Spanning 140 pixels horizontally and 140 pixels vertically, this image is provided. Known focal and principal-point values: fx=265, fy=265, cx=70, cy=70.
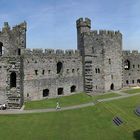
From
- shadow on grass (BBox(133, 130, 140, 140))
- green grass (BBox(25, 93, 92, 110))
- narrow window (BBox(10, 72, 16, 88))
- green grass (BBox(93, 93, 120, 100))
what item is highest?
narrow window (BBox(10, 72, 16, 88))

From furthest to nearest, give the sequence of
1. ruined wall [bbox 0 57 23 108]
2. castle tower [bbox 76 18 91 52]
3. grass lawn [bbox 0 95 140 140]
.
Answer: castle tower [bbox 76 18 91 52] < ruined wall [bbox 0 57 23 108] < grass lawn [bbox 0 95 140 140]

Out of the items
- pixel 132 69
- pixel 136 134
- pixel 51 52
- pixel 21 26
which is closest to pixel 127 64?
pixel 132 69

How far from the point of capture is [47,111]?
128 ft

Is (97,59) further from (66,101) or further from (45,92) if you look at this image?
(45,92)

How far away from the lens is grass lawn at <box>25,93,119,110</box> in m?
43.1

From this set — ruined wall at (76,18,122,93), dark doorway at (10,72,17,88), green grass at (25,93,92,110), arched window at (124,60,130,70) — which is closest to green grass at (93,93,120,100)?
green grass at (25,93,92,110)

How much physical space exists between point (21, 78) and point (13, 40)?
808 centimetres

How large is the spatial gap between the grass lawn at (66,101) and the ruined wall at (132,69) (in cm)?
1424

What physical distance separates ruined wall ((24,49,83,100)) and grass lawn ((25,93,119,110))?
211 centimetres

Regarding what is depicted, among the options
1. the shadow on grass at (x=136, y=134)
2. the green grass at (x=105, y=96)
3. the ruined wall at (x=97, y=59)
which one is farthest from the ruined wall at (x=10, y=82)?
the shadow on grass at (x=136, y=134)

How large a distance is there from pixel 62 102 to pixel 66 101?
95 centimetres

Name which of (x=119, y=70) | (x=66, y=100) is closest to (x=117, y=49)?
(x=119, y=70)

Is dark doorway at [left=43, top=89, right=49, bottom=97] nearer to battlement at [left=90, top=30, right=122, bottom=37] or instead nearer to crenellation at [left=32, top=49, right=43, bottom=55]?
crenellation at [left=32, top=49, right=43, bottom=55]

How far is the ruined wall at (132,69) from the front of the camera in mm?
62356
